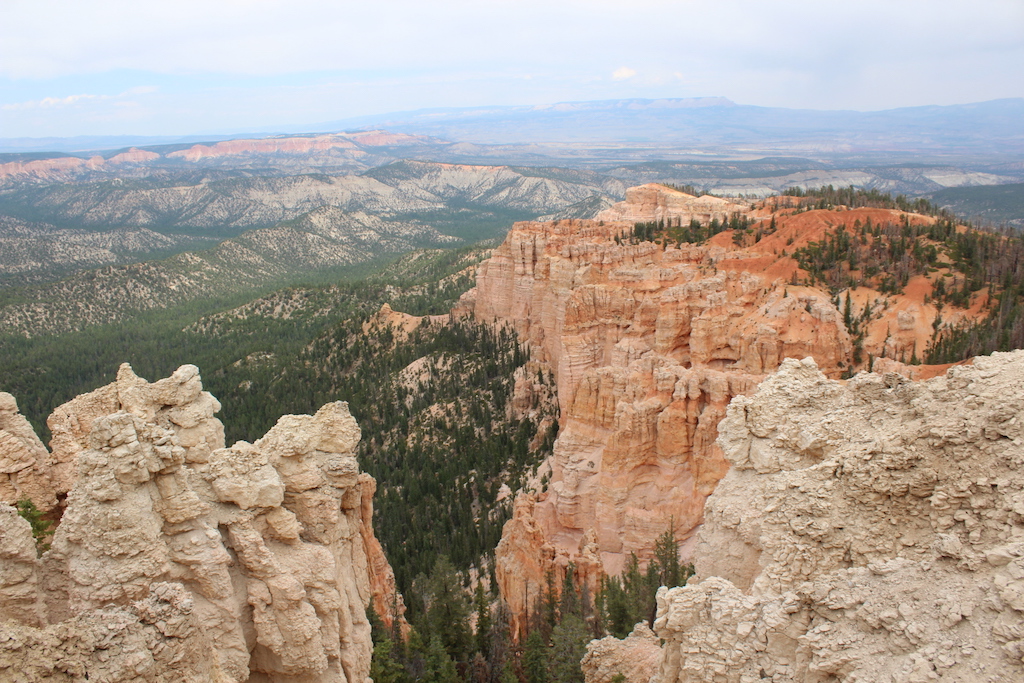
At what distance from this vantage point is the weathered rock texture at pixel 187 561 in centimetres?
852

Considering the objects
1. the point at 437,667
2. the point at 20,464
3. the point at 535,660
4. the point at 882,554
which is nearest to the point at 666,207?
the point at 535,660

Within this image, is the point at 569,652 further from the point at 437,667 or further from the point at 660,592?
the point at 660,592

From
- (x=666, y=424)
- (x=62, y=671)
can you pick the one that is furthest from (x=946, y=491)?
(x=666, y=424)

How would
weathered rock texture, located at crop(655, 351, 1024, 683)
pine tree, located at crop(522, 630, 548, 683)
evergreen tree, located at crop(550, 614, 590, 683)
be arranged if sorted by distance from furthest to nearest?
pine tree, located at crop(522, 630, 548, 683) < evergreen tree, located at crop(550, 614, 590, 683) < weathered rock texture, located at crop(655, 351, 1024, 683)

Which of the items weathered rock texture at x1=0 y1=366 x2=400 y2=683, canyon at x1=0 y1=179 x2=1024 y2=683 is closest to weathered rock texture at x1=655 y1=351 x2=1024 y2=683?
canyon at x1=0 y1=179 x2=1024 y2=683

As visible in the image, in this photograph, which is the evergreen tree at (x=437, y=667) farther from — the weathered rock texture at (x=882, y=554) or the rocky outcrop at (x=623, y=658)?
the weathered rock texture at (x=882, y=554)

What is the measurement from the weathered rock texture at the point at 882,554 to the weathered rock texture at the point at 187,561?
243 inches

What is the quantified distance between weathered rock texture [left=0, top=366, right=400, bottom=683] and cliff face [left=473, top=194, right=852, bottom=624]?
1503cm

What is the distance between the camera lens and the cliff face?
26109mm

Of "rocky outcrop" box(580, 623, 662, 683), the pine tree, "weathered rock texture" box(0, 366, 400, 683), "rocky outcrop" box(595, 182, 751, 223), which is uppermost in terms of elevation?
"rocky outcrop" box(595, 182, 751, 223)

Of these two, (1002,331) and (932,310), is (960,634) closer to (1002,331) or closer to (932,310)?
(1002,331)

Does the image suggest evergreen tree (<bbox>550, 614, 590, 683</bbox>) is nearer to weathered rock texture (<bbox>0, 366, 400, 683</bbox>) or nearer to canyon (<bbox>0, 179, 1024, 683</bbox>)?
canyon (<bbox>0, 179, 1024, 683</bbox>)

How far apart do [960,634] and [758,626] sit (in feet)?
9.00

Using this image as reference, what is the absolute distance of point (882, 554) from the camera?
31.4 feet
